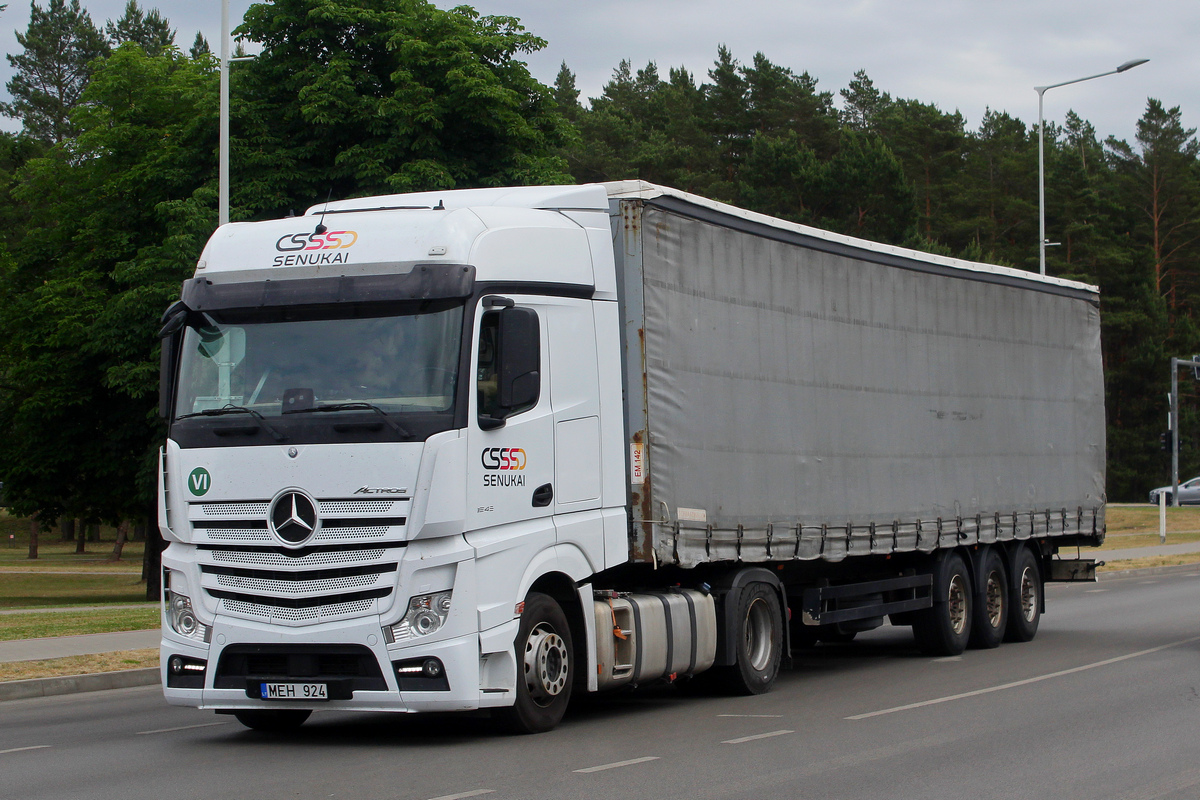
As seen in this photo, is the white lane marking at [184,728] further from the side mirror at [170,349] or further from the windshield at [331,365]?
the windshield at [331,365]

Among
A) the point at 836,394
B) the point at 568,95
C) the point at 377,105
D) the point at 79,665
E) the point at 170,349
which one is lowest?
the point at 79,665

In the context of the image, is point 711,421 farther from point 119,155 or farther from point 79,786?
point 119,155

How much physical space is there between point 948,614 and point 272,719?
26.4 feet

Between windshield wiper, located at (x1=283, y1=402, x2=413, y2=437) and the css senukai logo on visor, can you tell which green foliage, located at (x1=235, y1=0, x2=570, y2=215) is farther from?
windshield wiper, located at (x1=283, y1=402, x2=413, y2=437)

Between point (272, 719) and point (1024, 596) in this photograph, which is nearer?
point (272, 719)

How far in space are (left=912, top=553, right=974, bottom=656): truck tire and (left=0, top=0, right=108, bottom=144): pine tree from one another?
81.0 m

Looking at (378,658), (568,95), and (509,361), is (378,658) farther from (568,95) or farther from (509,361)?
(568,95)

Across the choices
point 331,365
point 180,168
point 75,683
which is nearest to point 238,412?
point 331,365

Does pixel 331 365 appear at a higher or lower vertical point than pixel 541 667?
higher

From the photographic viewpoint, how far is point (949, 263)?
16.0 m

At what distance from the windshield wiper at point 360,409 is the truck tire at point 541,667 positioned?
1.57 m

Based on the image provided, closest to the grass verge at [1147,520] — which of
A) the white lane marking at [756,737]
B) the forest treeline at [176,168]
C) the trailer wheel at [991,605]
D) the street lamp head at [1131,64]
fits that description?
the street lamp head at [1131,64]

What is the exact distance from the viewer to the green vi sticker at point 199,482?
31.9 ft

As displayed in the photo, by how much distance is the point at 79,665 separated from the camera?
49.8 feet
